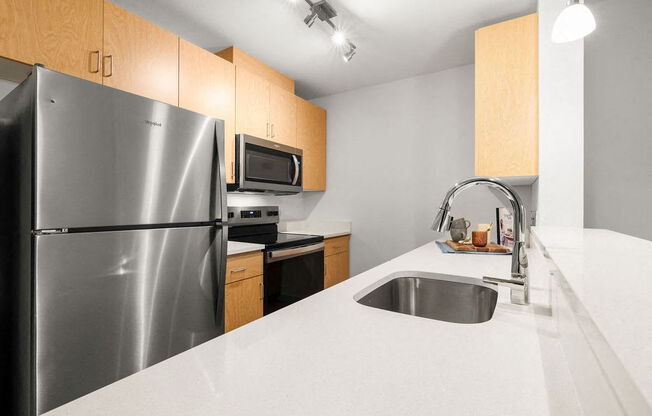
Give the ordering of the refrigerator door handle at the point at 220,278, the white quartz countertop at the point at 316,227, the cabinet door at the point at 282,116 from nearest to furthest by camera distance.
Answer: the refrigerator door handle at the point at 220,278, the cabinet door at the point at 282,116, the white quartz countertop at the point at 316,227

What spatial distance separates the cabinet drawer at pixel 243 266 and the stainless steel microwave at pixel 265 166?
0.63 metres

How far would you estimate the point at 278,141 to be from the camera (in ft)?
9.03

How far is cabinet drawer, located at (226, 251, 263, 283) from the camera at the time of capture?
6.00 feet

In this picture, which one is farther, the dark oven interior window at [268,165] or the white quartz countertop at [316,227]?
the white quartz countertop at [316,227]

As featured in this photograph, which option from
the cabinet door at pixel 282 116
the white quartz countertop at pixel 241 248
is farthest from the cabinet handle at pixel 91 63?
the cabinet door at pixel 282 116

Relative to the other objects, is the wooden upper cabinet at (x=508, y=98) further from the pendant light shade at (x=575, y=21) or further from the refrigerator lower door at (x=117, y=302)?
the refrigerator lower door at (x=117, y=302)

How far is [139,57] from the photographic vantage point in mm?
1721

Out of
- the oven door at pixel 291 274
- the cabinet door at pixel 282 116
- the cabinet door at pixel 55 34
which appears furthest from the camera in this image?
the cabinet door at pixel 282 116

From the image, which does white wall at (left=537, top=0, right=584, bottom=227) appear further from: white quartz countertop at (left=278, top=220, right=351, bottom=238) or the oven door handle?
white quartz countertop at (left=278, top=220, right=351, bottom=238)

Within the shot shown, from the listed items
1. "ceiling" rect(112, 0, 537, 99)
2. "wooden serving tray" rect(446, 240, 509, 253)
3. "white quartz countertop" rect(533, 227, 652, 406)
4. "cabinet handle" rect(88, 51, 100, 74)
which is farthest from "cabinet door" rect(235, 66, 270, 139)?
"white quartz countertop" rect(533, 227, 652, 406)

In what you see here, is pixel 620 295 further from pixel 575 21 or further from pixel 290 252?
pixel 290 252

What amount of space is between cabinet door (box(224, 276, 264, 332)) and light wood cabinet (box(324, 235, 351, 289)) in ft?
3.11

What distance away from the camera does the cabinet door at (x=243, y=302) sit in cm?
183

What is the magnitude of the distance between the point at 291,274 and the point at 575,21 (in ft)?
6.73
